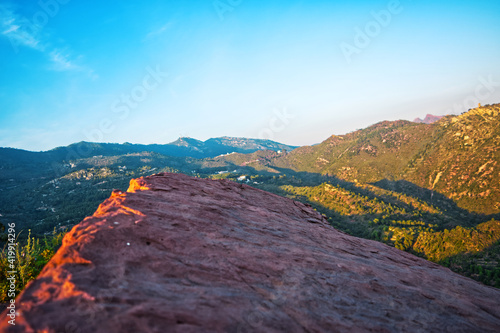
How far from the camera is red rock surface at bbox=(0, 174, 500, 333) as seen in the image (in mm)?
6246

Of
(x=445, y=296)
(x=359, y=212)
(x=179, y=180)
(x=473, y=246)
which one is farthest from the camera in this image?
(x=359, y=212)

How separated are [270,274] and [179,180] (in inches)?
456

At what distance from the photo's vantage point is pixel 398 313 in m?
9.69

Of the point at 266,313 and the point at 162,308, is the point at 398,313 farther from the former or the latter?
the point at 162,308

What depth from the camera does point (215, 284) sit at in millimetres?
8477

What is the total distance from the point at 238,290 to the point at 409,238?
130998 mm

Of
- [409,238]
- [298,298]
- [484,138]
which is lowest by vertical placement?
[409,238]

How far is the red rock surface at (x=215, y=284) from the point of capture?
20.5ft

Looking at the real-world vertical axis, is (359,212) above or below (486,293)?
below

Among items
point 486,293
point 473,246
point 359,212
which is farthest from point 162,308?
point 359,212

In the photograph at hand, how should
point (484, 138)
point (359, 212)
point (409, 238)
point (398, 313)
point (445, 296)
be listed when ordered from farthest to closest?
point (484, 138)
point (359, 212)
point (409, 238)
point (445, 296)
point (398, 313)

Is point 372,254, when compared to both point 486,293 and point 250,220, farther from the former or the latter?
point 250,220

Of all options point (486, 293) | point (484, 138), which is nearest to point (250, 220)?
point (486, 293)

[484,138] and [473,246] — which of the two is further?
[484,138]
